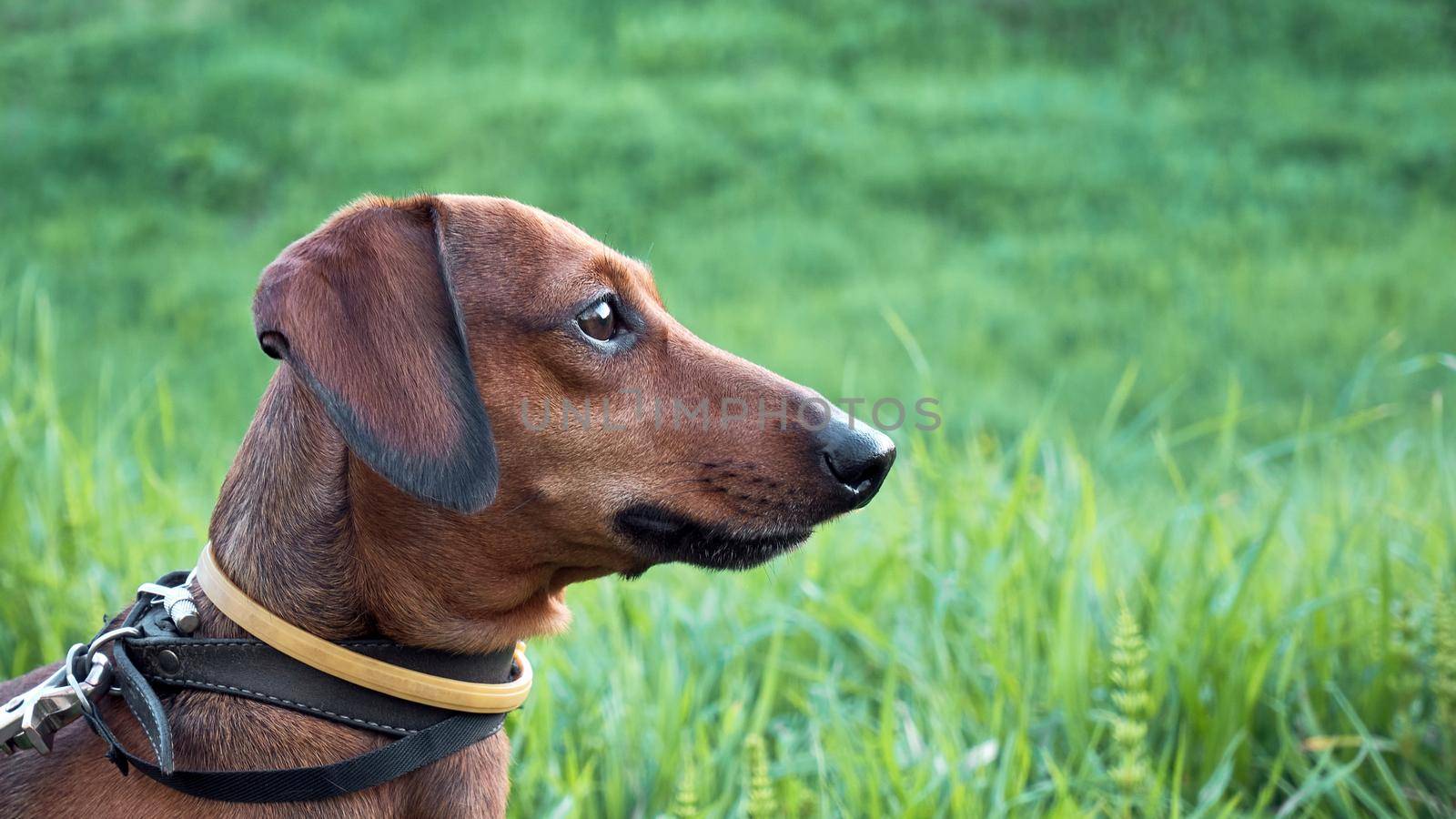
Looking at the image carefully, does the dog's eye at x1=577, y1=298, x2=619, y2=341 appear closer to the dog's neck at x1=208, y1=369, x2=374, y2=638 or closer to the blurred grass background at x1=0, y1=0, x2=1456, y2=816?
the dog's neck at x1=208, y1=369, x2=374, y2=638

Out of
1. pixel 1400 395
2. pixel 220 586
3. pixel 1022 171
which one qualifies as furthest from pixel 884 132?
pixel 220 586

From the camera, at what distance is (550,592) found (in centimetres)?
230

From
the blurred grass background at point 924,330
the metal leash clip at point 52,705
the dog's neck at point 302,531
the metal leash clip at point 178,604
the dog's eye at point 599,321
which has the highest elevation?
the dog's eye at point 599,321

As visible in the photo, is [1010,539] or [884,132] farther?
[884,132]

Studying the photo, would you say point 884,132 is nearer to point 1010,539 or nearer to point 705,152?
point 705,152

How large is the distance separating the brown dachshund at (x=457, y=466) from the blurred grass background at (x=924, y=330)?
69cm

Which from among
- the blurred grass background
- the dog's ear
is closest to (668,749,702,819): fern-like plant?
the blurred grass background

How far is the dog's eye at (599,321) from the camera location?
2227 millimetres

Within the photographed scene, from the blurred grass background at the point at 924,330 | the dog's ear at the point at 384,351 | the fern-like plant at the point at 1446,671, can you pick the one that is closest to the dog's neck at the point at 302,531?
the dog's ear at the point at 384,351

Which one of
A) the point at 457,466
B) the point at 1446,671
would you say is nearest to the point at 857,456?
the point at 457,466

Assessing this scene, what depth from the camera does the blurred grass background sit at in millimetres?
3129

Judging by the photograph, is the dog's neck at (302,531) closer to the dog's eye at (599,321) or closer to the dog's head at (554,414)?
the dog's head at (554,414)

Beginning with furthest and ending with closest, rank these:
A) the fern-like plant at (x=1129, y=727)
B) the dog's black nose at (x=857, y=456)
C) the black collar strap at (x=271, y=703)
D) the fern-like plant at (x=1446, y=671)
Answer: the fern-like plant at (x=1446, y=671) → the fern-like plant at (x=1129, y=727) → the dog's black nose at (x=857, y=456) → the black collar strap at (x=271, y=703)

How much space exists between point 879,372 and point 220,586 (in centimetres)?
503
